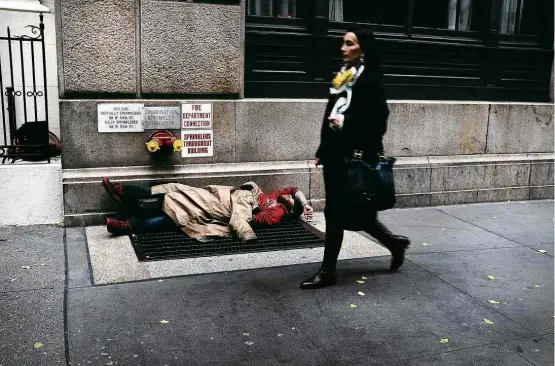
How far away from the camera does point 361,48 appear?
421 cm

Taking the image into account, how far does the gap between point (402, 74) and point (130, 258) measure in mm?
4583

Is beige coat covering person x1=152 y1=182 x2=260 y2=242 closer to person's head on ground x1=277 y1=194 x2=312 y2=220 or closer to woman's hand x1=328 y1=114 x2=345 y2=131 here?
person's head on ground x1=277 y1=194 x2=312 y2=220

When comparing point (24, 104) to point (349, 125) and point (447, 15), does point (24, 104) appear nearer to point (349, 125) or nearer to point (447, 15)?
point (349, 125)

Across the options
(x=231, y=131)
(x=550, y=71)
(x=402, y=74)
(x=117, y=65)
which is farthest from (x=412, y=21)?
(x=117, y=65)

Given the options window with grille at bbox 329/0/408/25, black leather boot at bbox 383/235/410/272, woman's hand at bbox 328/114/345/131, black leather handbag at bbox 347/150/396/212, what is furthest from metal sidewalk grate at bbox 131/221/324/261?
window with grille at bbox 329/0/408/25

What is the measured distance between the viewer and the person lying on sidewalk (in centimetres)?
581

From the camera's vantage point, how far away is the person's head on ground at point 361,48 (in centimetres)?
420

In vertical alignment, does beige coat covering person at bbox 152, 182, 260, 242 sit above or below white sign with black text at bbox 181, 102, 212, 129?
below

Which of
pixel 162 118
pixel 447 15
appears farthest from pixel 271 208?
pixel 447 15

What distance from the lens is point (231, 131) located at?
21.8ft

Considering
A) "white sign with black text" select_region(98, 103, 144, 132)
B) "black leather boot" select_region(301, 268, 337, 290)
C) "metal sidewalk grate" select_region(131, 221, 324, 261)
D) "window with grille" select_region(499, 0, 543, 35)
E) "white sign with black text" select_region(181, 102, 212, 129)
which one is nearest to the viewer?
"black leather boot" select_region(301, 268, 337, 290)

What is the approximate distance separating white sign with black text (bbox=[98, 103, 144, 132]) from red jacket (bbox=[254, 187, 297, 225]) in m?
1.56

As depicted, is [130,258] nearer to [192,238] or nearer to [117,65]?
[192,238]

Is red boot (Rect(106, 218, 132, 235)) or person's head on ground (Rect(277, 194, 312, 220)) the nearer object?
red boot (Rect(106, 218, 132, 235))
